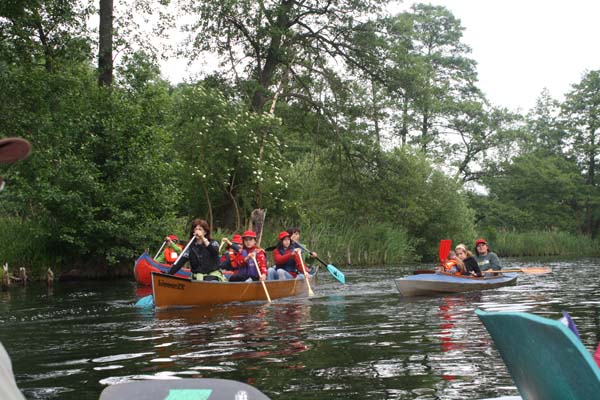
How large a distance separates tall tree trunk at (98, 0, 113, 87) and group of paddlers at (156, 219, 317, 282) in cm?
695

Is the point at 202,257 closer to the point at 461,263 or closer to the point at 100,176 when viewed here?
the point at 461,263

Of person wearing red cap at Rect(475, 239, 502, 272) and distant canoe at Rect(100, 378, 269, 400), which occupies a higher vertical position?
person wearing red cap at Rect(475, 239, 502, 272)

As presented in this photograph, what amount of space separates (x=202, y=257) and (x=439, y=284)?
4.49m

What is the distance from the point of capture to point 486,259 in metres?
16.2

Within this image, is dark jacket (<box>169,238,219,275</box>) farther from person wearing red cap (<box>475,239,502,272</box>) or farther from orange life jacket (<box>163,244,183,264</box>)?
person wearing red cap (<box>475,239,502,272</box>)

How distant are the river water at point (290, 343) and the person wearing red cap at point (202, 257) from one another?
0.65m

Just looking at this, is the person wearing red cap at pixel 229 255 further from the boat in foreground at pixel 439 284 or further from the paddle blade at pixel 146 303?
the boat in foreground at pixel 439 284

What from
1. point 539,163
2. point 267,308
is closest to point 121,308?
point 267,308

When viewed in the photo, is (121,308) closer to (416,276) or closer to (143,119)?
(416,276)

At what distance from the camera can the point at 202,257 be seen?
39.1 feet

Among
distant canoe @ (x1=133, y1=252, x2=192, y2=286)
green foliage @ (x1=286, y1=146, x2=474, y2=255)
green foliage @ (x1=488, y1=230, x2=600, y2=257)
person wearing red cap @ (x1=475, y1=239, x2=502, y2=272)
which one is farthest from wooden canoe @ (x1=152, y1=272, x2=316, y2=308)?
green foliage @ (x1=488, y1=230, x2=600, y2=257)

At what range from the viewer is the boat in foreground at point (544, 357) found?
2.03 meters

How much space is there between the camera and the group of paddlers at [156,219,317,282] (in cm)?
1162

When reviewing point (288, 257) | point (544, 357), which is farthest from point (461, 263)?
point (544, 357)
